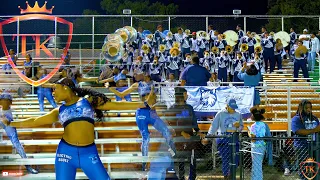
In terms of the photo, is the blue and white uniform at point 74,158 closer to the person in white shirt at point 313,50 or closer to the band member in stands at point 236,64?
the band member in stands at point 236,64

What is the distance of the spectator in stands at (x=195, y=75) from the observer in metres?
12.2

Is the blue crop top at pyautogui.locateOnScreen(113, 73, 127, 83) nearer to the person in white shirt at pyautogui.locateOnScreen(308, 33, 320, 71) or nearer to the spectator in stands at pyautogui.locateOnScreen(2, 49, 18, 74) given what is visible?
the spectator in stands at pyautogui.locateOnScreen(2, 49, 18, 74)

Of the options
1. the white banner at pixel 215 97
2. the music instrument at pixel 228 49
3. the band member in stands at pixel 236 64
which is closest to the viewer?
the white banner at pixel 215 97

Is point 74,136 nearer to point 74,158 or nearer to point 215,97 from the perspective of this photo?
point 74,158

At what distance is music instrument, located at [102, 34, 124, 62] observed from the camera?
17234mm

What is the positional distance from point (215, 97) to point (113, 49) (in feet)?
19.5

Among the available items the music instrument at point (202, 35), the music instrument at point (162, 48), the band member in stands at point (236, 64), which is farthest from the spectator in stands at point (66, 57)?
the band member in stands at point (236, 64)

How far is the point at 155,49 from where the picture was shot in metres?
18.2

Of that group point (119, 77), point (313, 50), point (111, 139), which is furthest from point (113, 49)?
point (111, 139)

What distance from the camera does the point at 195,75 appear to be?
1234 centimetres

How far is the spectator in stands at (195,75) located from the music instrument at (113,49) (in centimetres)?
511

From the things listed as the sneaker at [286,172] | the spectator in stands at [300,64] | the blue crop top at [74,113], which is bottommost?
the sneaker at [286,172]

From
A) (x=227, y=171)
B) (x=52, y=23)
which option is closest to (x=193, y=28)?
(x=52, y=23)

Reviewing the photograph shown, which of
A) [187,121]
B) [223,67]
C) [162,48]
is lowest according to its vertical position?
[187,121]
